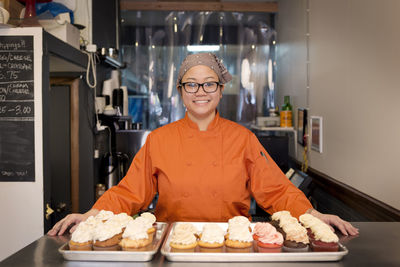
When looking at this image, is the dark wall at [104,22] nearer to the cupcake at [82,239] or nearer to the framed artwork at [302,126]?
the framed artwork at [302,126]

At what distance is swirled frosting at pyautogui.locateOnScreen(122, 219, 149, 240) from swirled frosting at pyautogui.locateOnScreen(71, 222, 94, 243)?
0.34ft

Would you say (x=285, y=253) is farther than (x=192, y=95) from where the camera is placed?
No

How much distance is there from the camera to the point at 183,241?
3.56 feet

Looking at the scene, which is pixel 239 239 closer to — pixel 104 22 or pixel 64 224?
pixel 64 224

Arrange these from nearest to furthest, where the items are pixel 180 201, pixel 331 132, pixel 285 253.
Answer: pixel 285 253 < pixel 180 201 < pixel 331 132

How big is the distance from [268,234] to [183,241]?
26 cm

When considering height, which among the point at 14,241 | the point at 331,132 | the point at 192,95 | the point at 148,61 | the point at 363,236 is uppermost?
the point at 148,61

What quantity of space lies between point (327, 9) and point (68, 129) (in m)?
2.29

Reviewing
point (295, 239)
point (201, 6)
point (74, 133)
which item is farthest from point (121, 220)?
point (201, 6)

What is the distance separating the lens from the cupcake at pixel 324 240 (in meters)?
1.08

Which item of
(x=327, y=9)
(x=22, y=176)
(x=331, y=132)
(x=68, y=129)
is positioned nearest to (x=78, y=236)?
(x=22, y=176)

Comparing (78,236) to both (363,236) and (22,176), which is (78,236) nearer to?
(363,236)

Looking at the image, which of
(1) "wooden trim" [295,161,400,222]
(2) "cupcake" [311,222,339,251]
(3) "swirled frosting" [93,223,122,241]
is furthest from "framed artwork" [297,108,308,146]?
(3) "swirled frosting" [93,223,122,241]

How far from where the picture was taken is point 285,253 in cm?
102
